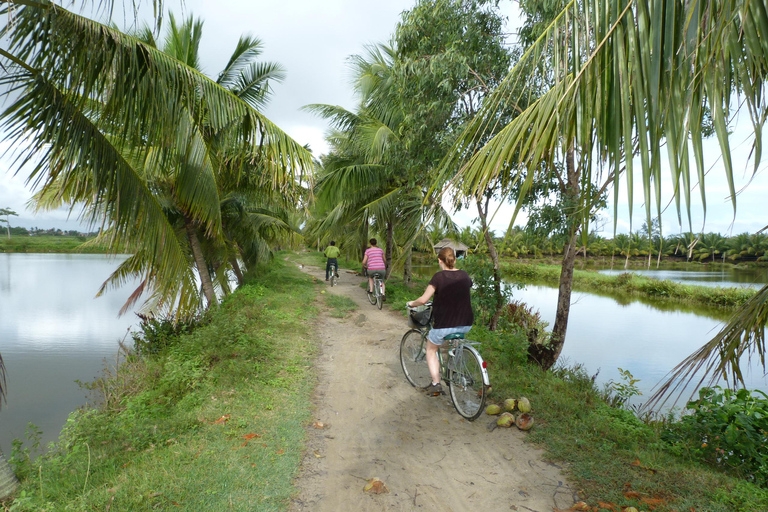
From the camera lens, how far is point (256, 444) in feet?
13.0

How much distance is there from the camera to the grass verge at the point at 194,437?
10.4 ft

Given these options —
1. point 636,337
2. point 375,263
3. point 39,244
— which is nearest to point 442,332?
point 375,263

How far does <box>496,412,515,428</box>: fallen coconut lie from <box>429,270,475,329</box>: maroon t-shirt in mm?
1057

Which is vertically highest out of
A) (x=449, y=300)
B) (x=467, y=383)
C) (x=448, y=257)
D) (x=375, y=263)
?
(x=448, y=257)

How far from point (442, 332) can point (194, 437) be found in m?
2.75

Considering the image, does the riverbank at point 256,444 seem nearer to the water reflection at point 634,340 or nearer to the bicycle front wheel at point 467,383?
the bicycle front wheel at point 467,383

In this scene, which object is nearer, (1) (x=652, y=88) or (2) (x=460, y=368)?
(1) (x=652, y=88)

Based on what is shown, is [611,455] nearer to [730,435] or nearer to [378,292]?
[730,435]

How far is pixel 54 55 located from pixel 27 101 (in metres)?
0.57

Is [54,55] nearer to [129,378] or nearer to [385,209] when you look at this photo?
[129,378]

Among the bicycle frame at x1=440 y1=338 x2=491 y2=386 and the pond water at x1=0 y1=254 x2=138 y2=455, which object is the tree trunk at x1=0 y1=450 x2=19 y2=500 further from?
the bicycle frame at x1=440 y1=338 x2=491 y2=386

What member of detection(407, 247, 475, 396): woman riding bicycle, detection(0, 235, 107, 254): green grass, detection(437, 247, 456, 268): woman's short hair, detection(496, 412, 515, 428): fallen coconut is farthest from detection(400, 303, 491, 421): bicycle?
detection(0, 235, 107, 254): green grass

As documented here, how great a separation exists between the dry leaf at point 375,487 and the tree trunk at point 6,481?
10.6 ft

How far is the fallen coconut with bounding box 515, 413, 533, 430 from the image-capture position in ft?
14.4
